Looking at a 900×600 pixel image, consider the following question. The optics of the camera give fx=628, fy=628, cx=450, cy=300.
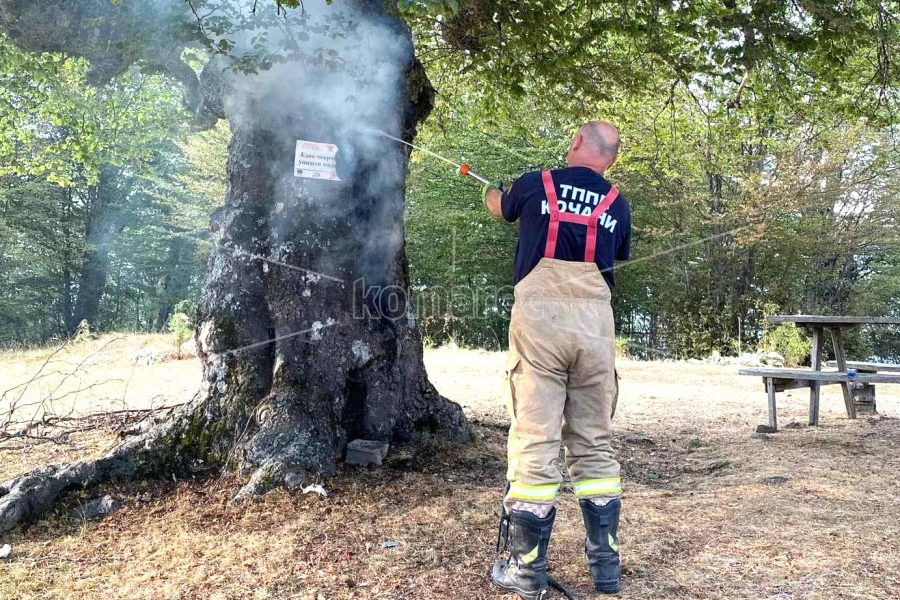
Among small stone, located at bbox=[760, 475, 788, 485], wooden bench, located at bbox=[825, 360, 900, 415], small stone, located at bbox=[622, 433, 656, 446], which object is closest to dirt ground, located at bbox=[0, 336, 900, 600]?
small stone, located at bbox=[760, 475, 788, 485]

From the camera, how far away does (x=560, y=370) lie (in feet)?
8.87

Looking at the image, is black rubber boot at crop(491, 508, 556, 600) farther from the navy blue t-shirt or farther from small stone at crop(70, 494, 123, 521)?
small stone at crop(70, 494, 123, 521)

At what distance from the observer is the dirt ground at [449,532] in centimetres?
259

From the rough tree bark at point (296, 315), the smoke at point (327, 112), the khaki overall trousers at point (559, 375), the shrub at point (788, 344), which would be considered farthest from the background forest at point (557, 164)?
the khaki overall trousers at point (559, 375)

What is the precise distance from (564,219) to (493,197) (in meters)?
0.48

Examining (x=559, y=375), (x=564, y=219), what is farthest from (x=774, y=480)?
(x=564, y=219)

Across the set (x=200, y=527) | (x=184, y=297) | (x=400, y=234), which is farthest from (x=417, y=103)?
(x=184, y=297)

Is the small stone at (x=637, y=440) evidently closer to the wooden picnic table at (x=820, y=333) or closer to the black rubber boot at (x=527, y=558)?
the wooden picnic table at (x=820, y=333)

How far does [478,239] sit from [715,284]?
704 centimetres

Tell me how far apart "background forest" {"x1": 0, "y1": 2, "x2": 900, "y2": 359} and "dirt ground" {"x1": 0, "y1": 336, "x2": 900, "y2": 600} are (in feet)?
10.5

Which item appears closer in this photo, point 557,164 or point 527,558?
point 527,558

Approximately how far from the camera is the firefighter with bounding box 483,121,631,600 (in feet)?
8.41

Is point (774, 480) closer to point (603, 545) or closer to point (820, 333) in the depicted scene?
point (603, 545)

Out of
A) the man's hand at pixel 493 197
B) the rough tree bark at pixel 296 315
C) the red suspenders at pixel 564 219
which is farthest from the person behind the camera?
the rough tree bark at pixel 296 315
